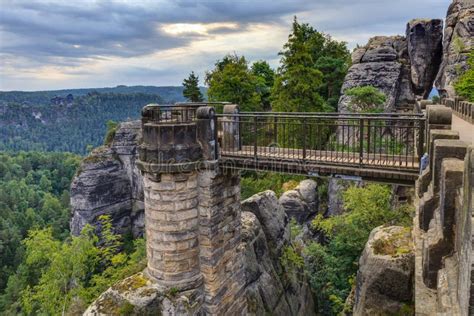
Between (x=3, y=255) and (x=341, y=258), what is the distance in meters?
52.6

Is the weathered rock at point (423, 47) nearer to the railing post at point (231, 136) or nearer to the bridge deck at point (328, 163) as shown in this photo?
the bridge deck at point (328, 163)

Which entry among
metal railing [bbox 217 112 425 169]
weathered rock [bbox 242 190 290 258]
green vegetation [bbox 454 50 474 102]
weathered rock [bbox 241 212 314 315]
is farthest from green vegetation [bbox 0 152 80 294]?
green vegetation [bbox 454 50 474 102]

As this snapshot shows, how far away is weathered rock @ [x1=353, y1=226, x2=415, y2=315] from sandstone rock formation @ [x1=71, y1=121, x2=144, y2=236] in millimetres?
35576

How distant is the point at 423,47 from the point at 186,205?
89.5 ft

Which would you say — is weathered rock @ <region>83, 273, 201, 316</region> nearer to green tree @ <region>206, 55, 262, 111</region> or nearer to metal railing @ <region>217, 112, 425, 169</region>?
metal railing @ <region>217, 112, 425, 169</region>

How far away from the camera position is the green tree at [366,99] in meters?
23.4

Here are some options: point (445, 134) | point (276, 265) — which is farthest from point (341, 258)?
point (445, 134)

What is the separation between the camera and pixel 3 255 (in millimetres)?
52250

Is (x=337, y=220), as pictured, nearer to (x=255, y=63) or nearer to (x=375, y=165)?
(x=375, y=165)

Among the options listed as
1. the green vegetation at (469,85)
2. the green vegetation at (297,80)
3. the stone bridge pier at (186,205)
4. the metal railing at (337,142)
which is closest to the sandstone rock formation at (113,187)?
the green vegetation at (297,80)

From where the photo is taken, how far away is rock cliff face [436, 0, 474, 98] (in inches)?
913

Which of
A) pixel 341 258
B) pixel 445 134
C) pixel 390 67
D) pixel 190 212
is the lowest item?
pixel 341 258

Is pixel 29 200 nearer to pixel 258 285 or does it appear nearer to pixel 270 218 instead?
pixel 270 218

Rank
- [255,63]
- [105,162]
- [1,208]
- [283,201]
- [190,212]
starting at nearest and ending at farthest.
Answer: [190,212]
[283,201]
[105,162]
[255,63]
[1,208]
